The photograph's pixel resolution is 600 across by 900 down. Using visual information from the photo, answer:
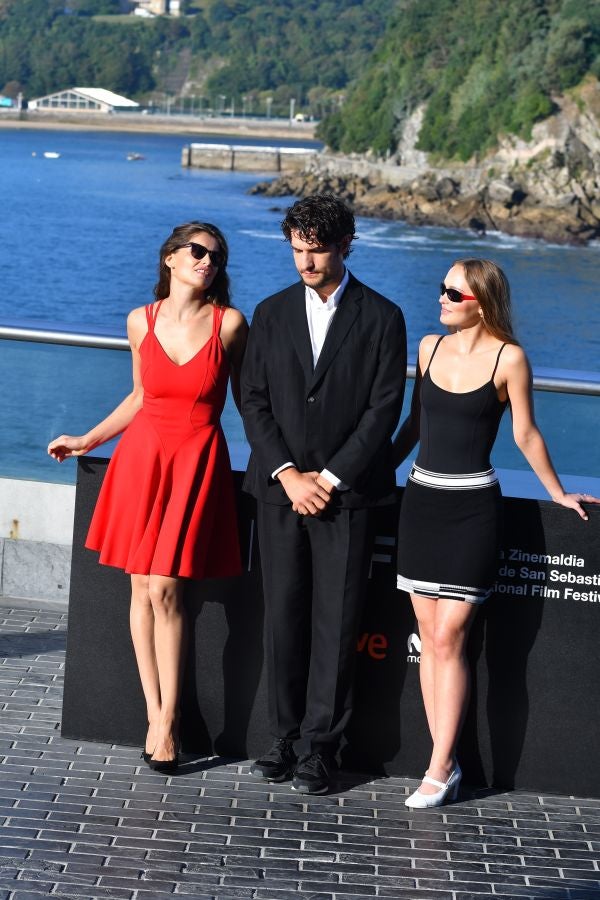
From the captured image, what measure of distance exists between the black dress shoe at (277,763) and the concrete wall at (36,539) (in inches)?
82.6

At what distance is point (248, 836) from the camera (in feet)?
12.8

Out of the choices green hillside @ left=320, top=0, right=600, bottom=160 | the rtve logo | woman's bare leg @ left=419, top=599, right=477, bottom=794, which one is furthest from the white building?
woman's bare leg @ left=419, top=599, right=477, bottom=794

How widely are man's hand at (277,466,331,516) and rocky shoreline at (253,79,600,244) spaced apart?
84.2 m

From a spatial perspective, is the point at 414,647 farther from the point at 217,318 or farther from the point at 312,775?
the point at 217,318

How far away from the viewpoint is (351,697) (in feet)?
14.0

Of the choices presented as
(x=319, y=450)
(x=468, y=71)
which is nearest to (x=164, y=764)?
(x=319, y=450)

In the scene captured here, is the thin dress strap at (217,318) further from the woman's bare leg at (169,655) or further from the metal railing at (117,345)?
the metal railing at (117,345)

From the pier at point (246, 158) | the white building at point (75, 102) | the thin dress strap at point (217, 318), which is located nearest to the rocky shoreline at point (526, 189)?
the pier at point (246, 158)

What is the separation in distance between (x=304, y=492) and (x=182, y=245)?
86 centimetres

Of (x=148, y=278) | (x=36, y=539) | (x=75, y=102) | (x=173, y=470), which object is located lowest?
(x=148, y=278)

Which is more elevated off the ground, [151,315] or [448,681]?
[151,315]

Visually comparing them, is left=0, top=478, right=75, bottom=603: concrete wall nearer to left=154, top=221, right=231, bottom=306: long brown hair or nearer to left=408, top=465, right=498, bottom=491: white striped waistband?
left=154, top=221, right=231, bottom=306: long brown hair

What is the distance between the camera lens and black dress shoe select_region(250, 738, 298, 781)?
4309 mm

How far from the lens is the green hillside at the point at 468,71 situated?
93.4m
